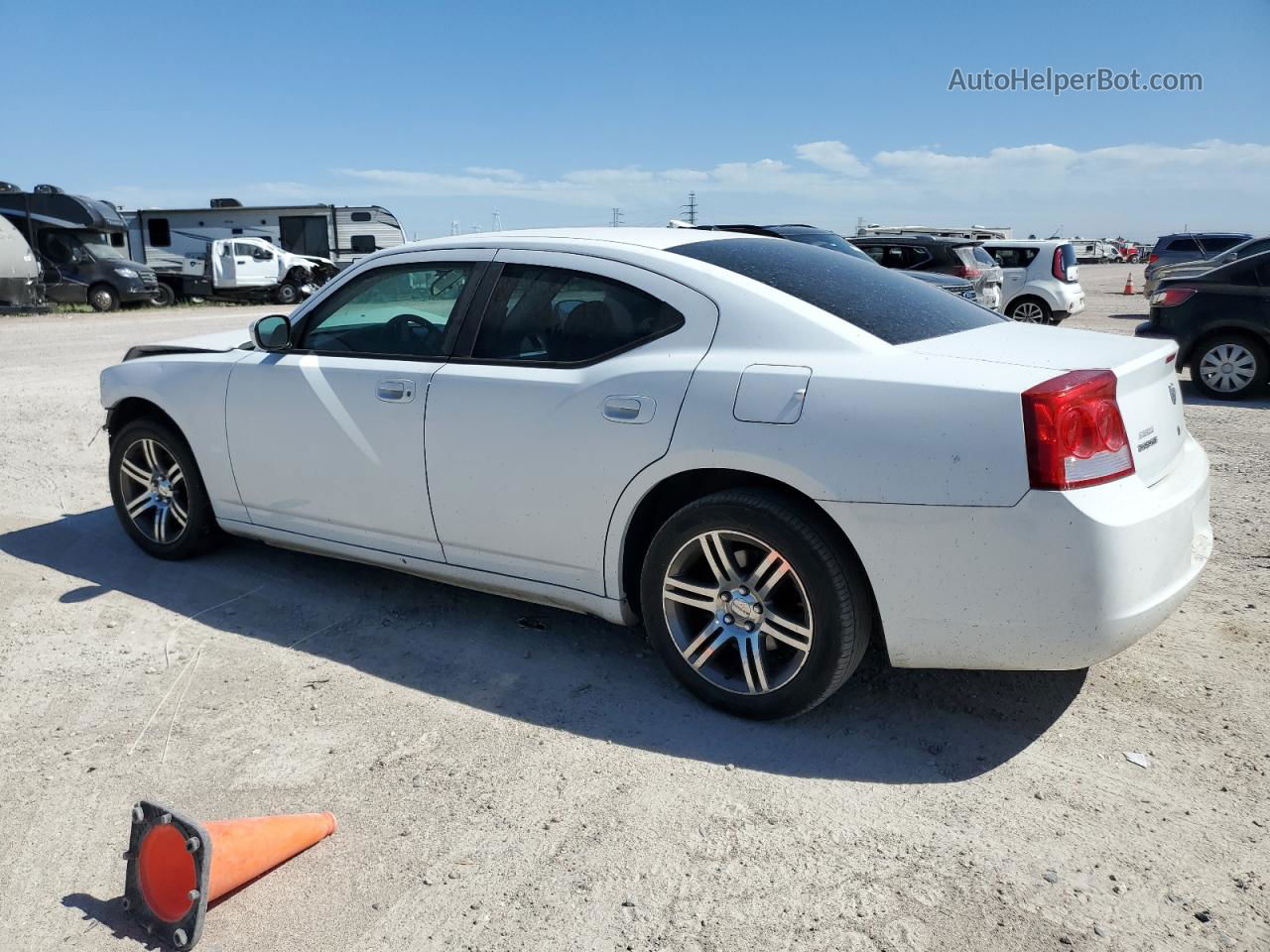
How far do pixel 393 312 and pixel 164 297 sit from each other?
86.6 feet

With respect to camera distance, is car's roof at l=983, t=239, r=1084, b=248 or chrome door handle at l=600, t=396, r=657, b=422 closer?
chrome door handle at l=600, t=396, r=657, b=422

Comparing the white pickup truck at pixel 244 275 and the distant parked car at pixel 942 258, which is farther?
the white pickup truck at pixel 244 275

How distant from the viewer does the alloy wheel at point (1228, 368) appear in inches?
398

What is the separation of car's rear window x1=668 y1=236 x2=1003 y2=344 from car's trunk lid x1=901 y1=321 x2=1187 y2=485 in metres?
0.12

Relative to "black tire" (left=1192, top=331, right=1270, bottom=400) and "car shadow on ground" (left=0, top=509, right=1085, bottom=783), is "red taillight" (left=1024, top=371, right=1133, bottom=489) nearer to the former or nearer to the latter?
"car shadow on ground" (left=0, top=509, right=1085, bottom=783)

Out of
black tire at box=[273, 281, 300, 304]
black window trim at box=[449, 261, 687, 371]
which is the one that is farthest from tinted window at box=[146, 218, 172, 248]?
black window trim at box=[449, 261, 687, 371]

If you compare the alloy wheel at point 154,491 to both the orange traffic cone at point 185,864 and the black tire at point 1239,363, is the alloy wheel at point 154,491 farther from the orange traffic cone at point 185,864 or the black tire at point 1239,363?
the black tire at point 1239,363

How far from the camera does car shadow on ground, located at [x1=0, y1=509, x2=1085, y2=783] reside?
337cm

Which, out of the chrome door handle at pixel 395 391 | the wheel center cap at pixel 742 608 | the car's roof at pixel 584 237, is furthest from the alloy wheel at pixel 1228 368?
the chrome door handle at pixel 395 391

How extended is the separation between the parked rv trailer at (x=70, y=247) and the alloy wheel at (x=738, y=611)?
25752 mm

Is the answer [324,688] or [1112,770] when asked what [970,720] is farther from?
[324,688]

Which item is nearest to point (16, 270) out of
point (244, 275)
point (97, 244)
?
point (97, 244)

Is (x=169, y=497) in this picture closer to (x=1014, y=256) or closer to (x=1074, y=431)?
(x=1074, y=431)

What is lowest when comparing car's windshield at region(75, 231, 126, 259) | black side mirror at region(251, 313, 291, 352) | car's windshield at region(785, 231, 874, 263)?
black side mirror at region(251, 313, 291, 352)
